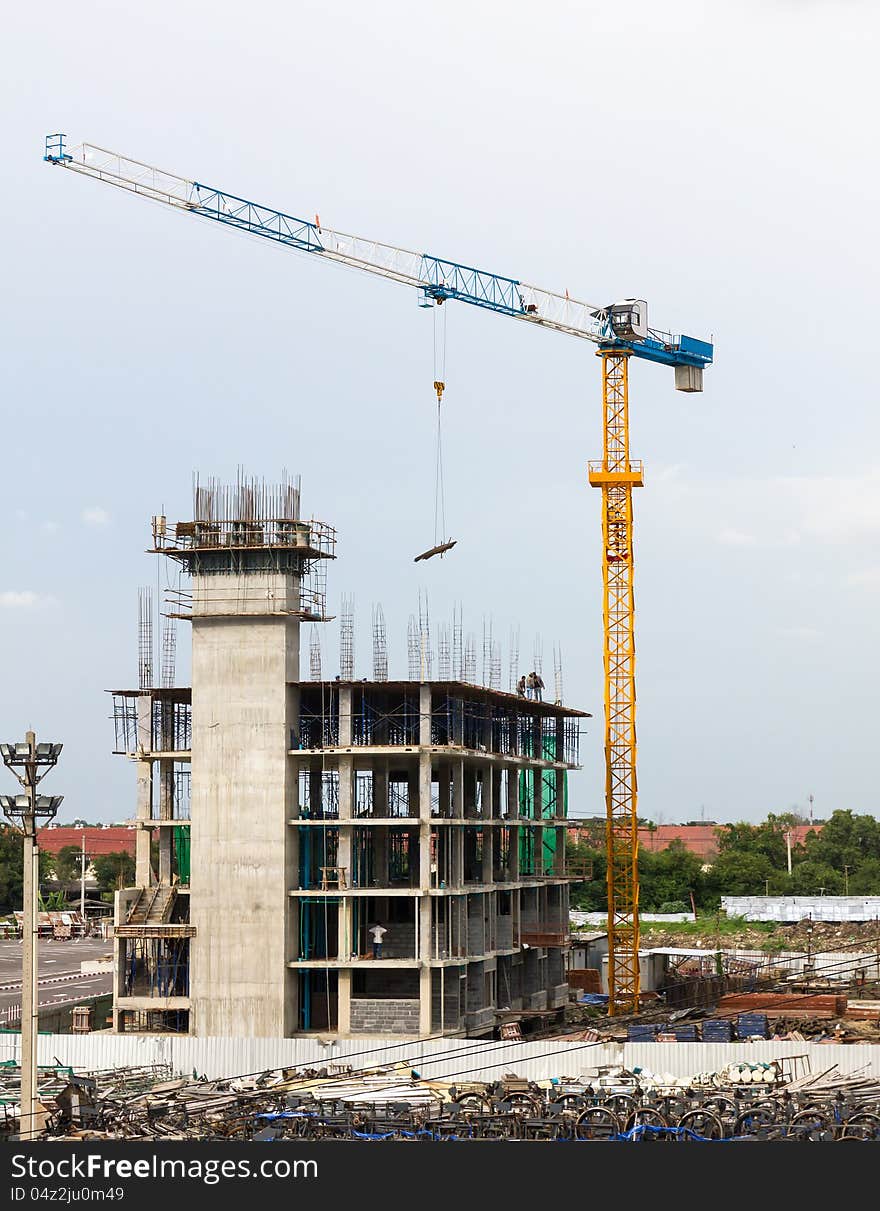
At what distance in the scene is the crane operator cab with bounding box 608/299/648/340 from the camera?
9831 centimetres

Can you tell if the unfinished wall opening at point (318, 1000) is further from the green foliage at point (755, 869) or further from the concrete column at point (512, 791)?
the green foliage at point (755, 869)

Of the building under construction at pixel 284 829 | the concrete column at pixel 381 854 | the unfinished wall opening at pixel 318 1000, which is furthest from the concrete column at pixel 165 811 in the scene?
the concrete column at pixel 381 854

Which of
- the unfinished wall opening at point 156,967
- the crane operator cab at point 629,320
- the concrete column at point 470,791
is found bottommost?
the unfinished wall opening at point 156,967

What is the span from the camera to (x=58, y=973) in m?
119

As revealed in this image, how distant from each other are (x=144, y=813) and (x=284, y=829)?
379 inches

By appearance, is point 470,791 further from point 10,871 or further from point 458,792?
point 10,871

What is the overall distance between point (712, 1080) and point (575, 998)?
35679 mm

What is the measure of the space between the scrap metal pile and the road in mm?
35420

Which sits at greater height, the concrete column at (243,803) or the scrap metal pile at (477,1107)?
the concrete column at (243,803)

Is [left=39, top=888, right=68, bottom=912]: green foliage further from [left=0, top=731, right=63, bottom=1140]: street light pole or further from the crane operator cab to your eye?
[left=0, top=731, right=63, bottom=1140]: street light pole

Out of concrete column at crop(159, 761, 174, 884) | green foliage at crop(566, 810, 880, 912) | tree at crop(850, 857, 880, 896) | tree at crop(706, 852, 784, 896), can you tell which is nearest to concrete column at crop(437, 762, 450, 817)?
concrete column at crop(159, 761, 174, 884)

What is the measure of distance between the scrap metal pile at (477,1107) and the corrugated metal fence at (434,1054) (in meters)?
1.03

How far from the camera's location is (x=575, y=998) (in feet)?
320

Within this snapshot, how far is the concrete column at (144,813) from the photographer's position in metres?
79.2
